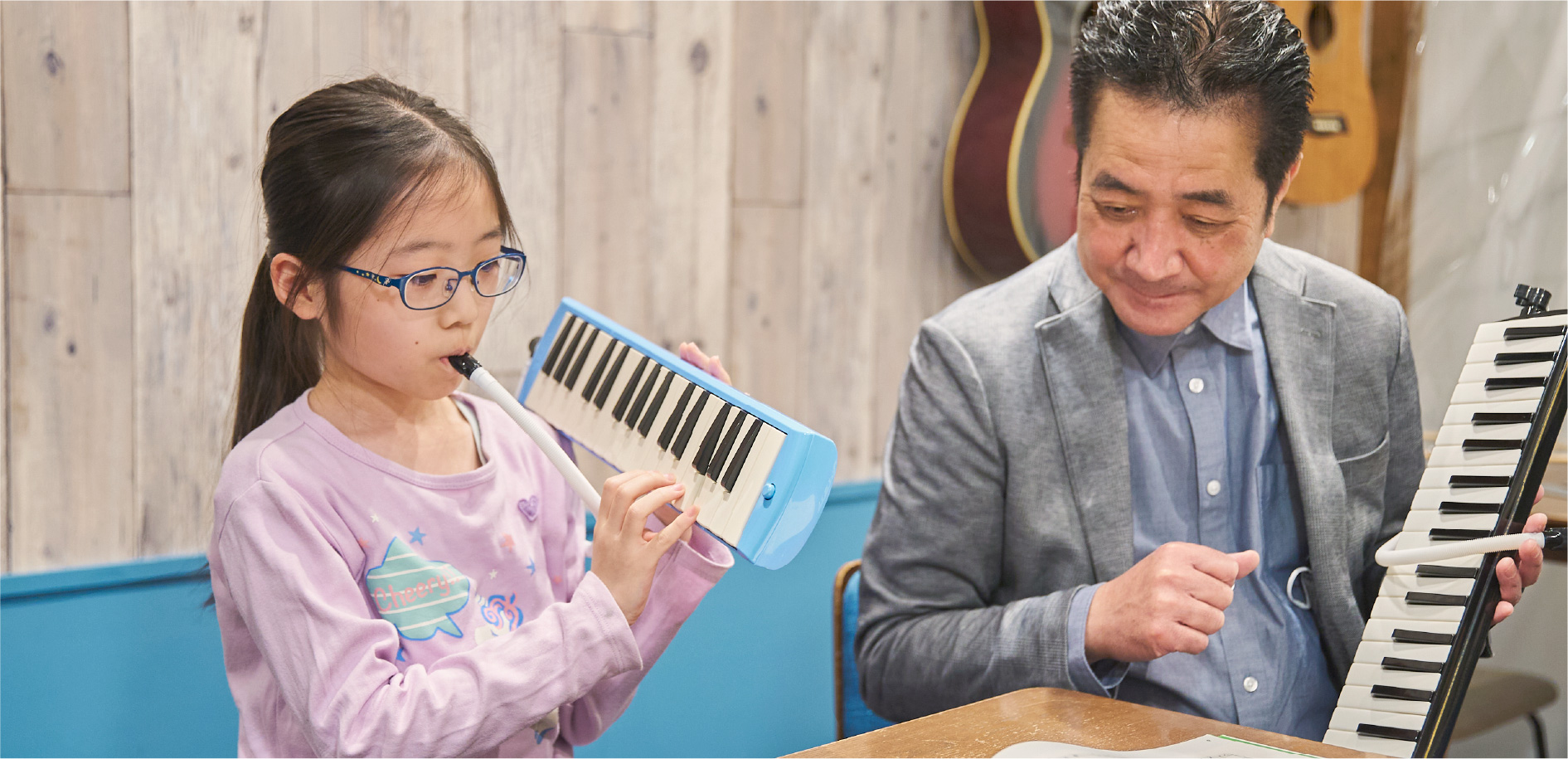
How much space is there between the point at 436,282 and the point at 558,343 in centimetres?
24

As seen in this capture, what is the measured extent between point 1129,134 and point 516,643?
82cm

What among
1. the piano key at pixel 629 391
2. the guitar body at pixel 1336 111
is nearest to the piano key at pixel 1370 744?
the piano key at pixel 629 391

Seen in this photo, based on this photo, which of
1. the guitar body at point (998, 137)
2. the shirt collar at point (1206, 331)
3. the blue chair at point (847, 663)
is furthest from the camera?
the guitar body at point (998, 137)

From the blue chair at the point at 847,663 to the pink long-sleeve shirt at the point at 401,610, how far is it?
12.7 inches

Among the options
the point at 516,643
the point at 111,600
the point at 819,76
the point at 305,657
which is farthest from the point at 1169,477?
the point at 111,600

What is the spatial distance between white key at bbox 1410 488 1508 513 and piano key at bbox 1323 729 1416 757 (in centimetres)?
25

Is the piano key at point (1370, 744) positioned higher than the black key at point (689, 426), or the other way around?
the black key at point (689, 426)

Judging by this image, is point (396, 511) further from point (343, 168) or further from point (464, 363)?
point (343, 168)

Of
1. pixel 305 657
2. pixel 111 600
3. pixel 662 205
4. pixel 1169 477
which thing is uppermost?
pixel 662 205

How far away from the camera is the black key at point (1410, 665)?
1.15 meters

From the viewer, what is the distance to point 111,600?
1654 millimetres

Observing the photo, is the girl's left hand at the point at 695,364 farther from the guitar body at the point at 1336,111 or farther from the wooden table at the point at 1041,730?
the guitar body at the point at 1336,111

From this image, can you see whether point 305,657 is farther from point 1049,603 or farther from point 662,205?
point 662,205

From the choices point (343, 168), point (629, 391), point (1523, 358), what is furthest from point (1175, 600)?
point (343, 168)
